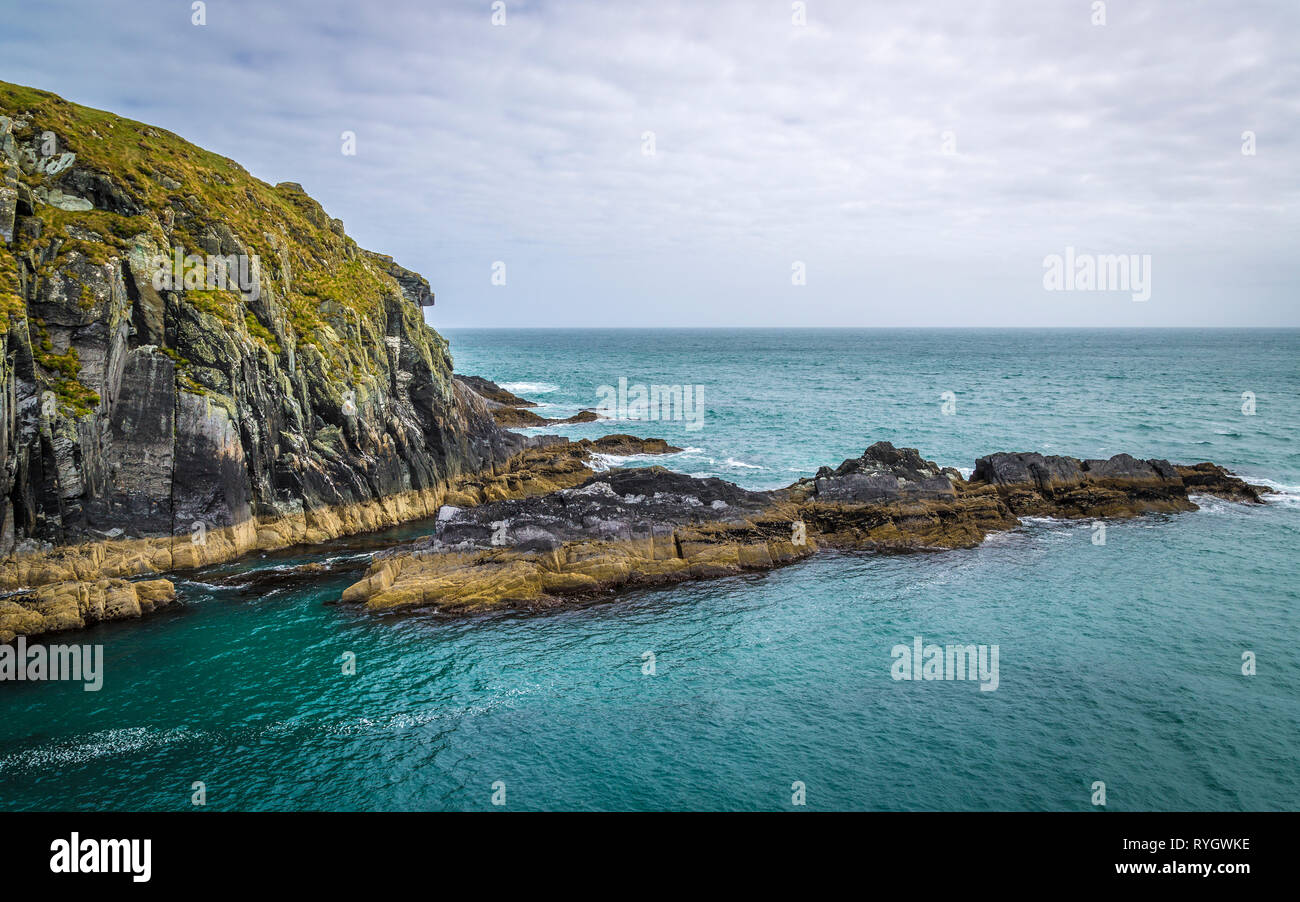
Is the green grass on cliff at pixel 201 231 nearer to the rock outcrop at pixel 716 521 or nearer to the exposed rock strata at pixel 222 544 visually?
the exposed rock strata at pixel 222 544

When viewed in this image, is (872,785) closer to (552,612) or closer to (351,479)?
(552,612)

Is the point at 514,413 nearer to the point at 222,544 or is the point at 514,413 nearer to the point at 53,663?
the point at 222,544

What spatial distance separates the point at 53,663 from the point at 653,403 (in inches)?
3230

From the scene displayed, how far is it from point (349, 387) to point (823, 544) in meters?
31.1

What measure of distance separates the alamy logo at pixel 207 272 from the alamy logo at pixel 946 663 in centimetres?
4082

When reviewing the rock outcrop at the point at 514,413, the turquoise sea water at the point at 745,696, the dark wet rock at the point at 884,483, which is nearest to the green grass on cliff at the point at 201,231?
the turquoise sea water at the point at 745,696

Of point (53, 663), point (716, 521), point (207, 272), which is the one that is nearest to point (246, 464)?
point (207, 272)

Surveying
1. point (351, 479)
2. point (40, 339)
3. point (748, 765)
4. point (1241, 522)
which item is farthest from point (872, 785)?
point (40, 339)

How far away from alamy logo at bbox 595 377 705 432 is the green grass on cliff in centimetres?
3993

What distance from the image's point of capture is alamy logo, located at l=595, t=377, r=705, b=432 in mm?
89750

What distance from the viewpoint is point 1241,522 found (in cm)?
4322

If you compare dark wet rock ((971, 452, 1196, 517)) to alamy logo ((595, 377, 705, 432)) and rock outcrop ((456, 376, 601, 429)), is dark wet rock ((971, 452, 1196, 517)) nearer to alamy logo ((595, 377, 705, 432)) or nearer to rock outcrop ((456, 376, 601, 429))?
alamy logo ((595, 377, 705, 432))

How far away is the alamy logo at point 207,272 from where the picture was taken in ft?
127

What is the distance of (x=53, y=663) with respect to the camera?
2716 centimetres
